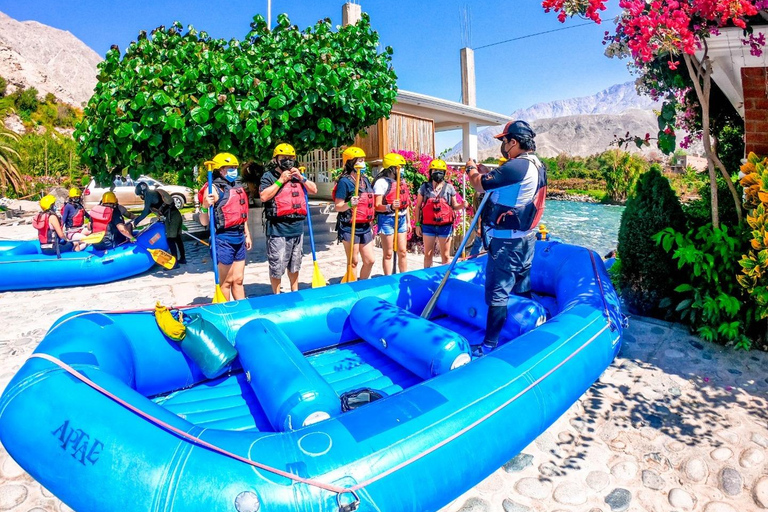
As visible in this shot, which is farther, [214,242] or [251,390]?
[214,242]

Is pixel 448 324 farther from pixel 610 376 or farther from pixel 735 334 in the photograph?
pixel 735 334

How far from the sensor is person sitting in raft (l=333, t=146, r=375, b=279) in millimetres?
6059

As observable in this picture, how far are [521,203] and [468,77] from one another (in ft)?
62.1

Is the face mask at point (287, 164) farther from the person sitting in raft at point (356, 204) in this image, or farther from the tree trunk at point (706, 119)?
the tree trunk at point (706, 119)

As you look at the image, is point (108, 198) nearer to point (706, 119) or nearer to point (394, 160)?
point (394, 160)

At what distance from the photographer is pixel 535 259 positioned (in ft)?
19.1

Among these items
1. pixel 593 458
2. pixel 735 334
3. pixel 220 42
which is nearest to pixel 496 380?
pixel 593 458

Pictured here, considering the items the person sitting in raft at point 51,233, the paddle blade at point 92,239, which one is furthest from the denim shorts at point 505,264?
the paddle blade at point 92,239

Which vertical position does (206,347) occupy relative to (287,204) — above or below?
below

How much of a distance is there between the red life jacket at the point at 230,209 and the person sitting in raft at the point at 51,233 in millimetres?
4301

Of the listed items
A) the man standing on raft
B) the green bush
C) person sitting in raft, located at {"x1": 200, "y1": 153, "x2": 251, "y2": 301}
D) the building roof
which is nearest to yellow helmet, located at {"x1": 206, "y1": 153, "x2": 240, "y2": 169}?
person sitting in raft, located at {"x1": 200, "y1": 153, "x2": 251, "y2": 301}

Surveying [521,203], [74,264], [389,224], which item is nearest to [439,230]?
[389,224]

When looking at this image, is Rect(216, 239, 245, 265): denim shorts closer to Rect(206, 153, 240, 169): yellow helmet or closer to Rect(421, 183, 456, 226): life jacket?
Rect(206, 153, 240, 169): yellow helmet

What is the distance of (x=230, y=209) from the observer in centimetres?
533
